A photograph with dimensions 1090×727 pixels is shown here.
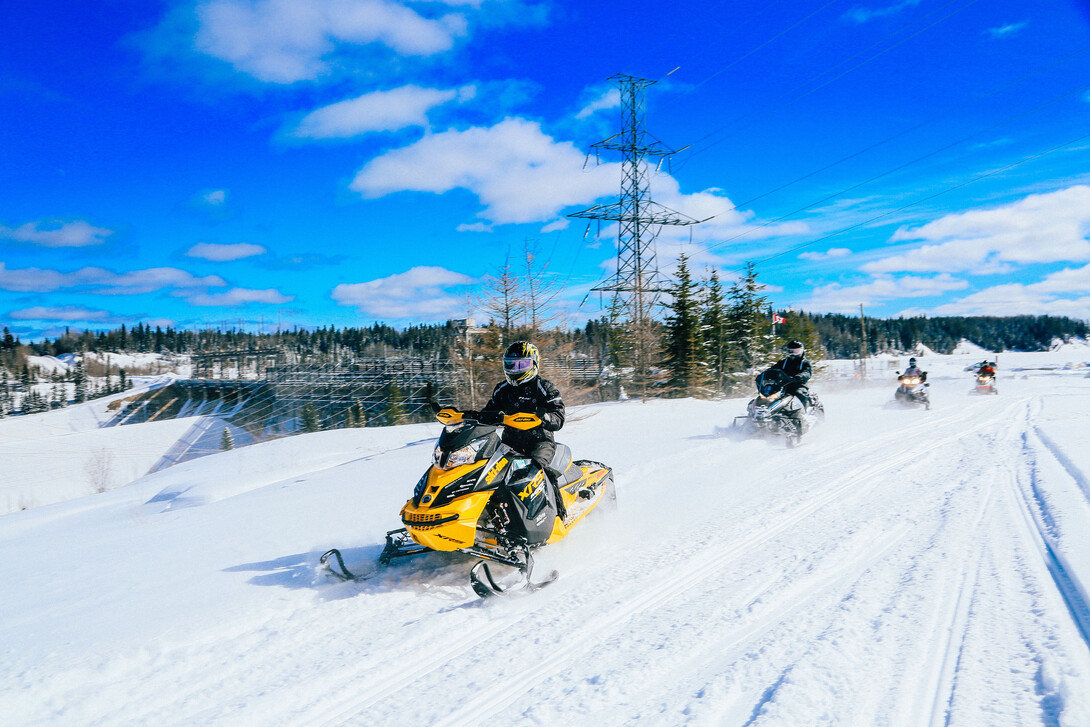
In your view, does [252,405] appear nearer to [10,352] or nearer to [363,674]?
[363,674]

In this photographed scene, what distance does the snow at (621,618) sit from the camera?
2773 millimetres

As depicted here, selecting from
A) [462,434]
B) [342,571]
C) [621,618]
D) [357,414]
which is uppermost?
[462,434]

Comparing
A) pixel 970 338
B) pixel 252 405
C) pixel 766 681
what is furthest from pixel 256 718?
pixel 970 338

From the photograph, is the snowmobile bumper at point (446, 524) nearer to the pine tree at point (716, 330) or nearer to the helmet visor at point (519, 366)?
the helmet visor at point (519, 366)

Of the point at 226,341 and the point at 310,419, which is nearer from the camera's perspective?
the point at 310,419

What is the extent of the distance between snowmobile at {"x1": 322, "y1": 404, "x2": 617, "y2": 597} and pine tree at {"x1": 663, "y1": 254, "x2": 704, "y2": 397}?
2622 cm

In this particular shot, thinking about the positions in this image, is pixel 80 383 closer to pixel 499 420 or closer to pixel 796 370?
pixel 796 370

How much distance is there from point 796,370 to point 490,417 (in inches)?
331

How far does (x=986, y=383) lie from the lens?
24922 millimetres

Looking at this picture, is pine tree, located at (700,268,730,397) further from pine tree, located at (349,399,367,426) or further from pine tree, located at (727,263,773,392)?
pine tree, located at (349,399,367,426)

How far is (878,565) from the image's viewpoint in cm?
439

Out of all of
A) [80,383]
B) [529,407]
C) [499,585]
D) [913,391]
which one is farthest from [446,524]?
[80,383]

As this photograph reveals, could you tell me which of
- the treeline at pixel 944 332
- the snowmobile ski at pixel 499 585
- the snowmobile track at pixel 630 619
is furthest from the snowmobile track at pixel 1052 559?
the treeline at pixel 944 332

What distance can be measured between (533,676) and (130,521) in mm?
8377
